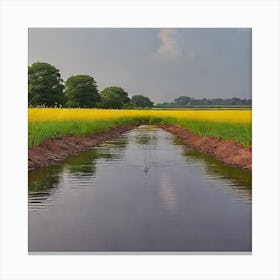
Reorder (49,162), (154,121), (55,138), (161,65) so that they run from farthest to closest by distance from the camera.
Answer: (55,138), (49,162), (154,121), (161,65)

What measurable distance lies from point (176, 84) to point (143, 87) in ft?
1.18

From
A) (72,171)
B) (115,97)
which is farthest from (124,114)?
(72,171)

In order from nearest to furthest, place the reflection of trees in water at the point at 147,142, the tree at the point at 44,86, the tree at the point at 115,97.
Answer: the tree at the point at 44,86
the tree at the point at 115,97
the reflection of trees in water at the point at 147,142

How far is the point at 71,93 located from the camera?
6961 millimetres

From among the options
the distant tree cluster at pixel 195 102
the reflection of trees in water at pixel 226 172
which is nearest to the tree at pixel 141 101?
the distant tree cluster at pixel 195 102

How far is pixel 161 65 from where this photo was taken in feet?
22.0

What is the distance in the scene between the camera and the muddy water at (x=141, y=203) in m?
6.04

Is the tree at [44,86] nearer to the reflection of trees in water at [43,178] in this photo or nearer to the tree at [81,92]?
the tree at [81,92]

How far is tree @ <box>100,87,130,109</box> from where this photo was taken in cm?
682

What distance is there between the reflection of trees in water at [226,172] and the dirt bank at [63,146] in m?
1.19
